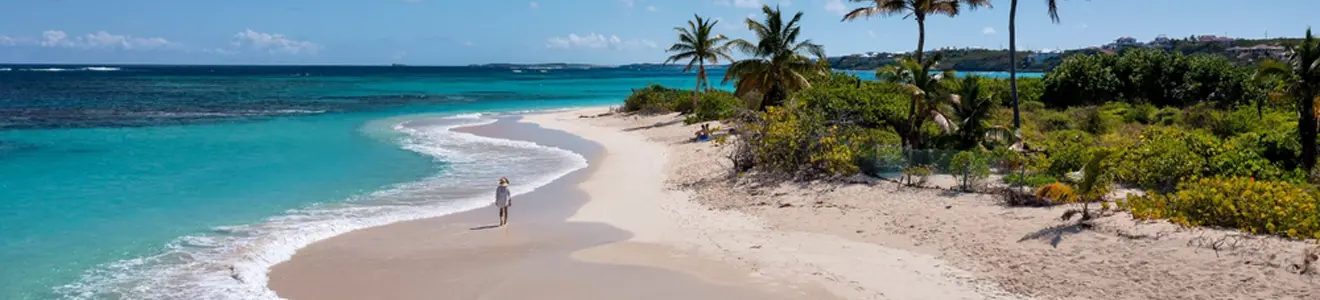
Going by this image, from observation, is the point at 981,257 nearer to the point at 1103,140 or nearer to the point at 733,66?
the point at 1103,140

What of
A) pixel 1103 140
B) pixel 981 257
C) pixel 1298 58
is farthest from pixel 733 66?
pixel 981 257

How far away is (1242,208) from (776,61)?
70.6 ft

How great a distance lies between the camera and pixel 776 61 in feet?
105

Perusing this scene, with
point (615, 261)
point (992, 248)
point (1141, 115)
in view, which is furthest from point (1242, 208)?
point (1141, 115)

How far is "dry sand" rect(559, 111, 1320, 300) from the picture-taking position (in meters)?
10.1

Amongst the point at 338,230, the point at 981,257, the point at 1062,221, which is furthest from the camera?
the point at 338,230

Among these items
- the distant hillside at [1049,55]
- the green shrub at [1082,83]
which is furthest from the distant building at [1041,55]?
the green shrub at [1082,83]

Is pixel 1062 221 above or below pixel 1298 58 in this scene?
below

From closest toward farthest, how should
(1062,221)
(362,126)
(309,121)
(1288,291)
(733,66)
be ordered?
1. (1288,291)
2. (1062,221)
3. (733,66)
4. (362,126)
5. (309,121)

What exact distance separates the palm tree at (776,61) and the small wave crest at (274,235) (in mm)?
9282

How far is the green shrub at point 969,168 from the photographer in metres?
15.2

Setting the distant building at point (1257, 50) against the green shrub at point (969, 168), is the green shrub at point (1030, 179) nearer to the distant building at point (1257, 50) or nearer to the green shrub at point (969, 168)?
the green shrub at point (969, 168)

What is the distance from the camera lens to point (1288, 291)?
31.0 feet

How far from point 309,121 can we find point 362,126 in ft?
15.3
